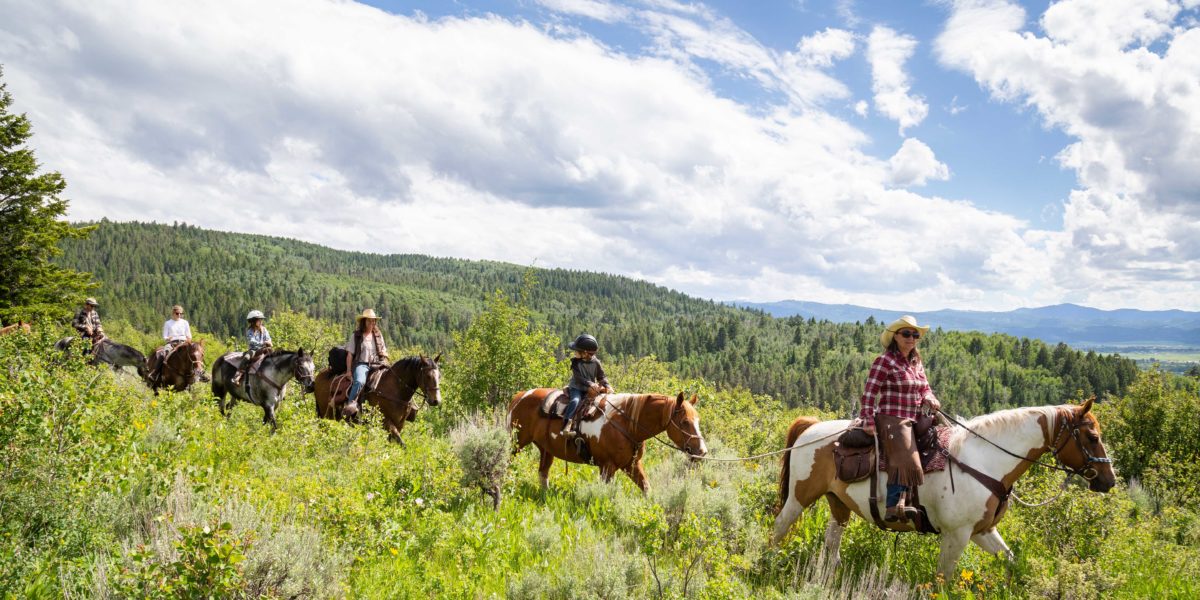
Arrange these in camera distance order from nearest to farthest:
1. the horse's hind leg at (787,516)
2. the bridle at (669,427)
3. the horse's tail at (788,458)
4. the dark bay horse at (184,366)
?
1. the horse's hind leg at (787,516)
2. the horse's tail at (788,458)
3. the bridle at (669,427)
4. the dark bay horse at (184,366)

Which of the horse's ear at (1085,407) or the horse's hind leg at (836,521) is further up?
the horse's ear at (1085,407)

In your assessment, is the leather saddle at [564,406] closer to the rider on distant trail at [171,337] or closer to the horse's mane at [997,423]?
the horse's mane at [997,423]

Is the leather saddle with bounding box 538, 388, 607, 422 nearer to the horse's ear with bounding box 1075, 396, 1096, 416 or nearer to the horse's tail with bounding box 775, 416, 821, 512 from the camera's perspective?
the horse's tail with bounding box 775, 416, 821, 512

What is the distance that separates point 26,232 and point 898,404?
3520cm

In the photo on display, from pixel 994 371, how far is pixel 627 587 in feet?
670

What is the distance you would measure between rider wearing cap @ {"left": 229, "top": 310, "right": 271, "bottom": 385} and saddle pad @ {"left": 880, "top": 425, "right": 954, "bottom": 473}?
42.5 ft

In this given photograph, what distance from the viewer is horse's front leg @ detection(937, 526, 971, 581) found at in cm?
610

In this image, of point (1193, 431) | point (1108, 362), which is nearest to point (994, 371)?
point (1108, 362)

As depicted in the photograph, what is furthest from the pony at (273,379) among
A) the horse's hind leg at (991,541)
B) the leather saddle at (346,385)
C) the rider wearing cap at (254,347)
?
the horse's hind leg at (991,541)

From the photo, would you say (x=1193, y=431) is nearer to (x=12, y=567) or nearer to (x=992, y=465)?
(x=992, y=465)

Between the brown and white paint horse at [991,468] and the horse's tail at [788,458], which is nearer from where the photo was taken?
the brown and white paint horse at [991,468]

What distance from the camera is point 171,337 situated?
16.2 m

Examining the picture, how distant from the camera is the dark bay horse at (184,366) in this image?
15242 millimetres

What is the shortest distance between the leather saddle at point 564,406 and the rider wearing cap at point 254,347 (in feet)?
25.7
